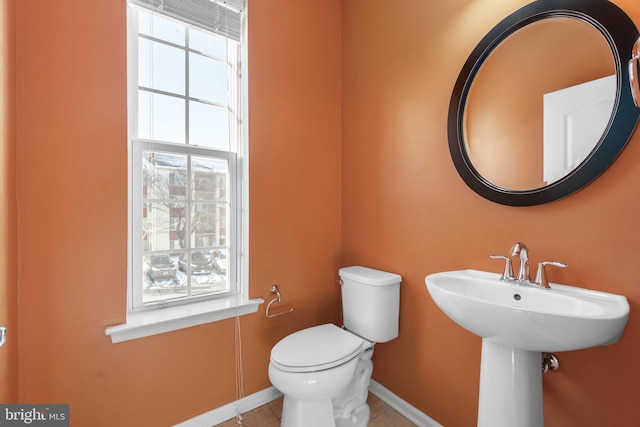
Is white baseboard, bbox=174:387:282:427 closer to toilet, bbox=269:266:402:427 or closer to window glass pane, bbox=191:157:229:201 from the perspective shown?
toilet, bbox=269:266:402:427

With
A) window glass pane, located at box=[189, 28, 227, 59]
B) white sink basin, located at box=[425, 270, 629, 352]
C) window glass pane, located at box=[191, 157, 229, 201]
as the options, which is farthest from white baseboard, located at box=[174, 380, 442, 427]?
window glass pane, located at box=[189, 28, 227, 59]

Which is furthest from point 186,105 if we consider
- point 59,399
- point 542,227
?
point 542,227

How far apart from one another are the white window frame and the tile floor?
588 mm

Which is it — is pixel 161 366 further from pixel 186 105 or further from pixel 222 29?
pixel 222 29

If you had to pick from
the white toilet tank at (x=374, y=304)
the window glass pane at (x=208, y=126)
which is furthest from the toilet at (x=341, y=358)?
the window glass pane at (x=208, y=126)

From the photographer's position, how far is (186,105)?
5.33 ft

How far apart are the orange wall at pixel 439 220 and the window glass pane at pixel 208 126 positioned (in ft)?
2.76

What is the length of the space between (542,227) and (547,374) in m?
0.59

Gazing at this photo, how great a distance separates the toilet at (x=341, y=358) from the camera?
132 cm

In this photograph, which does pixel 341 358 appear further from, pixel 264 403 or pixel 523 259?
pixel 523 259

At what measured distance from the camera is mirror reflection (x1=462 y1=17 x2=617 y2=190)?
1040 millimetres

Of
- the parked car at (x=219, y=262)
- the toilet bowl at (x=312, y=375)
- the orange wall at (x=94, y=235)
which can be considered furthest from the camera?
the parked car at (x=219, y=262)

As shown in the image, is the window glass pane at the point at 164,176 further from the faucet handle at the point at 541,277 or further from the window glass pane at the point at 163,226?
the faucet handle at the point at 541,277

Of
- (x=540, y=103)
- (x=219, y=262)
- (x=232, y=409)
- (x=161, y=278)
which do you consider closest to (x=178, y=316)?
(x=161, y=278)
